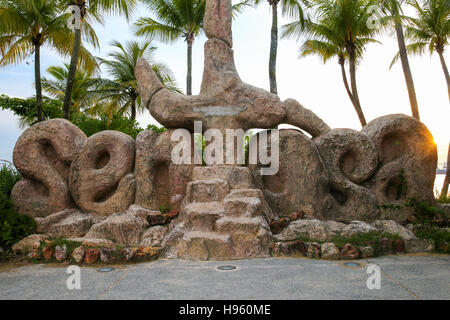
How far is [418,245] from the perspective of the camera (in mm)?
5141

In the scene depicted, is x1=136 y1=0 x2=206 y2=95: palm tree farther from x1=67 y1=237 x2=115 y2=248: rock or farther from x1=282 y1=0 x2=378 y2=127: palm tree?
x1=67 y1=237 x2=115 y2=248: rock

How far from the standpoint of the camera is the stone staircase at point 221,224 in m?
4.69

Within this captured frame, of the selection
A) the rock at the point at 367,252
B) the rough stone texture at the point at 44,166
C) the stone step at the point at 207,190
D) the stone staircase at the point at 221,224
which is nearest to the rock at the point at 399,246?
the rock at the point at 367,252

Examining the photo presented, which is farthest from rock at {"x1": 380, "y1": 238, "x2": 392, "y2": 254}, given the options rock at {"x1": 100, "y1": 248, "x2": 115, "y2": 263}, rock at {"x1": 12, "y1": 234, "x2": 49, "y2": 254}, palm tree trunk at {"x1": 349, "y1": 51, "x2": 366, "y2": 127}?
palm tree trunk at {"x1": 349, "y1": 51, "x2": 366, "y2": 127}

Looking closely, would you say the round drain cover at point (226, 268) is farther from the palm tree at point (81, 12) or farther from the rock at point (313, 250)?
the palm tree at point (81, 12)

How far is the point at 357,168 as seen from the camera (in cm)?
659

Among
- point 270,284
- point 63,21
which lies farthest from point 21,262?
point 63,21

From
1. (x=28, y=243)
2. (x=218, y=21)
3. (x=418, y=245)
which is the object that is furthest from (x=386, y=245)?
(x=28, y=243)

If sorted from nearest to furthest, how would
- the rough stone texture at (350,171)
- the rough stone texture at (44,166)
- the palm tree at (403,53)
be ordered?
the rough stone texture at (44,166)
the rough stone texture at (350,171)
the palm tree at (403,53)

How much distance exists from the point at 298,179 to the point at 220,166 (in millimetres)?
1488

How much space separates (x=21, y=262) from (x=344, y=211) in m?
5.45

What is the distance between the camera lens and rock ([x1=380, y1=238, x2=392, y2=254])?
490 centimetres

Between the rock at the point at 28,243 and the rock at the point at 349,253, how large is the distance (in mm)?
4425
